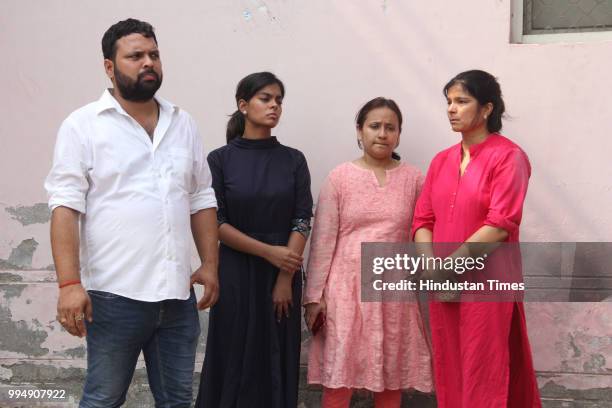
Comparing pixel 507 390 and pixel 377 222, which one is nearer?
pixel 507 390

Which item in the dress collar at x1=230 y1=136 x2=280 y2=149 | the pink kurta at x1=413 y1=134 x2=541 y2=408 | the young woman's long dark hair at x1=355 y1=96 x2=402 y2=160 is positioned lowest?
the pink kurta at x1=413 y1=134 x2=541 y2=408

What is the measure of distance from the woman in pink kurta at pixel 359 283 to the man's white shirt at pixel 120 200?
1.10m

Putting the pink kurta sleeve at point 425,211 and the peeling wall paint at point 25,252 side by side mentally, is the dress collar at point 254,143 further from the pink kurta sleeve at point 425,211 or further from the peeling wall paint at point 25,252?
the peeling wall paint at point 25,252

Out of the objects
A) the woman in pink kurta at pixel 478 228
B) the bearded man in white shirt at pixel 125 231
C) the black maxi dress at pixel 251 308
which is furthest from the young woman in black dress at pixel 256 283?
the bearded man in white shirt at pixel 125 231

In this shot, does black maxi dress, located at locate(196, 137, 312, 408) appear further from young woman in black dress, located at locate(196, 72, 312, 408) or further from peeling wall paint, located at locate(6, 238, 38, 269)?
peeling wall paint, located at locate(6, 238, 38, 269)

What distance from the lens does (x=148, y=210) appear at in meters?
2.87

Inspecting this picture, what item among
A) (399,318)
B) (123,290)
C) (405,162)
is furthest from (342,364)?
(123,290)

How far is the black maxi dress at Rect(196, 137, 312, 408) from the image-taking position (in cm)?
384

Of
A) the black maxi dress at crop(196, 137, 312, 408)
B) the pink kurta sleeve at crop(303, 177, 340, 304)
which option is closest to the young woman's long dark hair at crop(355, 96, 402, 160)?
the pink kurta sleeve at crop(303, 177, 340, 304)

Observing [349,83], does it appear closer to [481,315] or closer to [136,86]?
[481,315]

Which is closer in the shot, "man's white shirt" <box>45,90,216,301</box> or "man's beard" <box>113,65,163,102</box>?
"man's white shirt" <box>45,90,216,301</box>

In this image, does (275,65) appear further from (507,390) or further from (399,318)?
(507,390)

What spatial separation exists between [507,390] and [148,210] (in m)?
1.65

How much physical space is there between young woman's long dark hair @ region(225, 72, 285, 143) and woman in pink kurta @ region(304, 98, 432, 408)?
0.46 m
